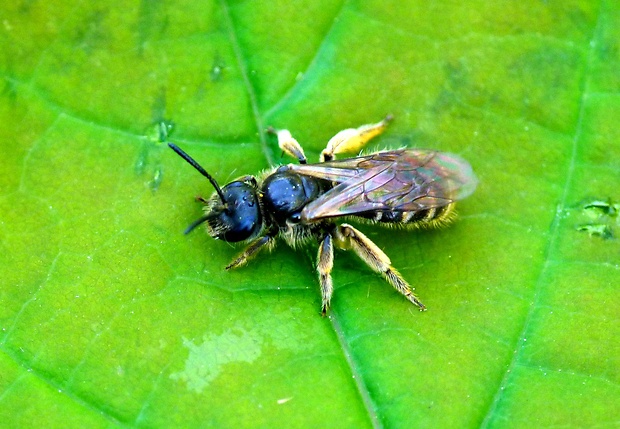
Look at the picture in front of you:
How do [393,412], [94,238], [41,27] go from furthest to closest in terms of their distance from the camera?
[41,27]
[94,238]
[393,412]

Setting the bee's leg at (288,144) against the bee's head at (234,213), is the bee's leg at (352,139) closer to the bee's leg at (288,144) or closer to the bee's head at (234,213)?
the bee's leg at (288,144)

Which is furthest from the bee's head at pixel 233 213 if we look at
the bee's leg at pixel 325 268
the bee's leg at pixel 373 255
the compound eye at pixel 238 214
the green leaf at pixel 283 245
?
the bee's leg at pixel 373 255

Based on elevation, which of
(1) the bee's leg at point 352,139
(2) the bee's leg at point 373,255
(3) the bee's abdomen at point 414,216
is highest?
(1) the bee's leg at point 352,139

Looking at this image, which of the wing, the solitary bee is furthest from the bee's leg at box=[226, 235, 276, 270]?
the wing

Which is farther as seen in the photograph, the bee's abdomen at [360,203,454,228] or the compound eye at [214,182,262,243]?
the bee's abdomen at [360,203,454,228]

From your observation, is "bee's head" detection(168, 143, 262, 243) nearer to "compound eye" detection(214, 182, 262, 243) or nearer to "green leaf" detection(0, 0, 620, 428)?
"compound eye" detection(214, 182, 262, 243)

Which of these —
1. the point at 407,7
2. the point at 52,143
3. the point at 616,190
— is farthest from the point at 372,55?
the point at 52,143

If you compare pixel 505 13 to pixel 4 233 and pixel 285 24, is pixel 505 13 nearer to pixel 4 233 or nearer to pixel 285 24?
pixel 285 24
